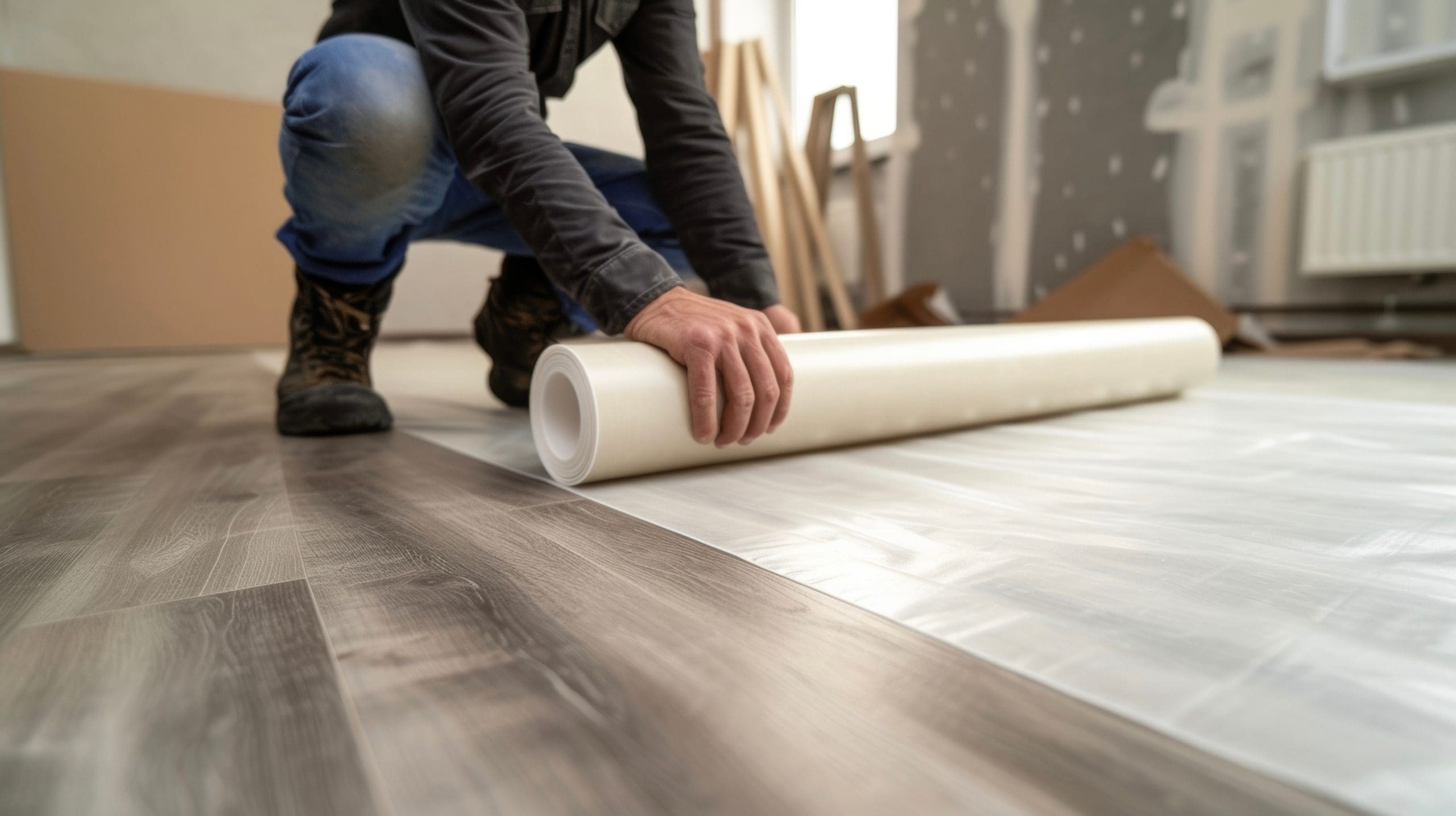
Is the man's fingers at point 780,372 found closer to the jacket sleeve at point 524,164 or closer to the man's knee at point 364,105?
the jacket sleeve at point 524,164

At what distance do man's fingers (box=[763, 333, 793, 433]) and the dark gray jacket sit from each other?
14cm

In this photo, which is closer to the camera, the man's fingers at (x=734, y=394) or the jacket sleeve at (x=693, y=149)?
the man's fingers at (x=734, y=394)

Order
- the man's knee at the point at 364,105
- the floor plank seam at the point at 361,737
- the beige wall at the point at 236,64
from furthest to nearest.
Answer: the beige wall at the point at 236,64
the man's knee at the point at 364,105
the floor plank seam at the point at 361,737

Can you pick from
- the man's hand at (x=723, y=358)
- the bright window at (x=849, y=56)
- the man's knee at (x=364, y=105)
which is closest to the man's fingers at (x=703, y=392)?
the man's hand at (x=723, y=358)

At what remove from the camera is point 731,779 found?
349 mm

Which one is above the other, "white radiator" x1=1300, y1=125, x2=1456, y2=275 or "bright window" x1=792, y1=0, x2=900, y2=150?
"bright window" x1=792, y1=0, x2=900, y2=150

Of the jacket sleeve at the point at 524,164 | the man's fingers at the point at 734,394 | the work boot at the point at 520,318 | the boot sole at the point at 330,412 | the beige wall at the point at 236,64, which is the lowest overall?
the boot sole at the point at 330,412

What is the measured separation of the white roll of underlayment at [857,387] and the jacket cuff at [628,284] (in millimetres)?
44

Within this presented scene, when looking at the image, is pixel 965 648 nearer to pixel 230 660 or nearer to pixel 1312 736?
pixel 1312 736

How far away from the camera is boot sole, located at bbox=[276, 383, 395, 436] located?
4.22ft

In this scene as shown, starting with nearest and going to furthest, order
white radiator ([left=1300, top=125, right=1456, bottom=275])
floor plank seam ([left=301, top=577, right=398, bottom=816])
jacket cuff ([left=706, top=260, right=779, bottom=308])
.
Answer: floor plank seam ([left=301, top=577, right=398, bottom=816]) → jacket cuff ([left=706, top=260, right=779, bottom=308]) → white radiator ([left=1300, top=125, right=1456, bottom=275])

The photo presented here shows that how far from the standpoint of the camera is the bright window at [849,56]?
395 centimetres

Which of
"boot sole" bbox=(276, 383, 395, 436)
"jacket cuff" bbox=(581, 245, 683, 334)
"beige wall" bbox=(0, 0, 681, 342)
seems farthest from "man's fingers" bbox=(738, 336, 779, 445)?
"beige wall" bbox=(0, 0, 681, 342)

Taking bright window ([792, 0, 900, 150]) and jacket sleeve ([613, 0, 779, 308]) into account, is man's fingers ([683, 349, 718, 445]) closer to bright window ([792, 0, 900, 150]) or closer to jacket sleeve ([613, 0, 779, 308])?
jacket sleeve ([613, 0, 779, 308])
